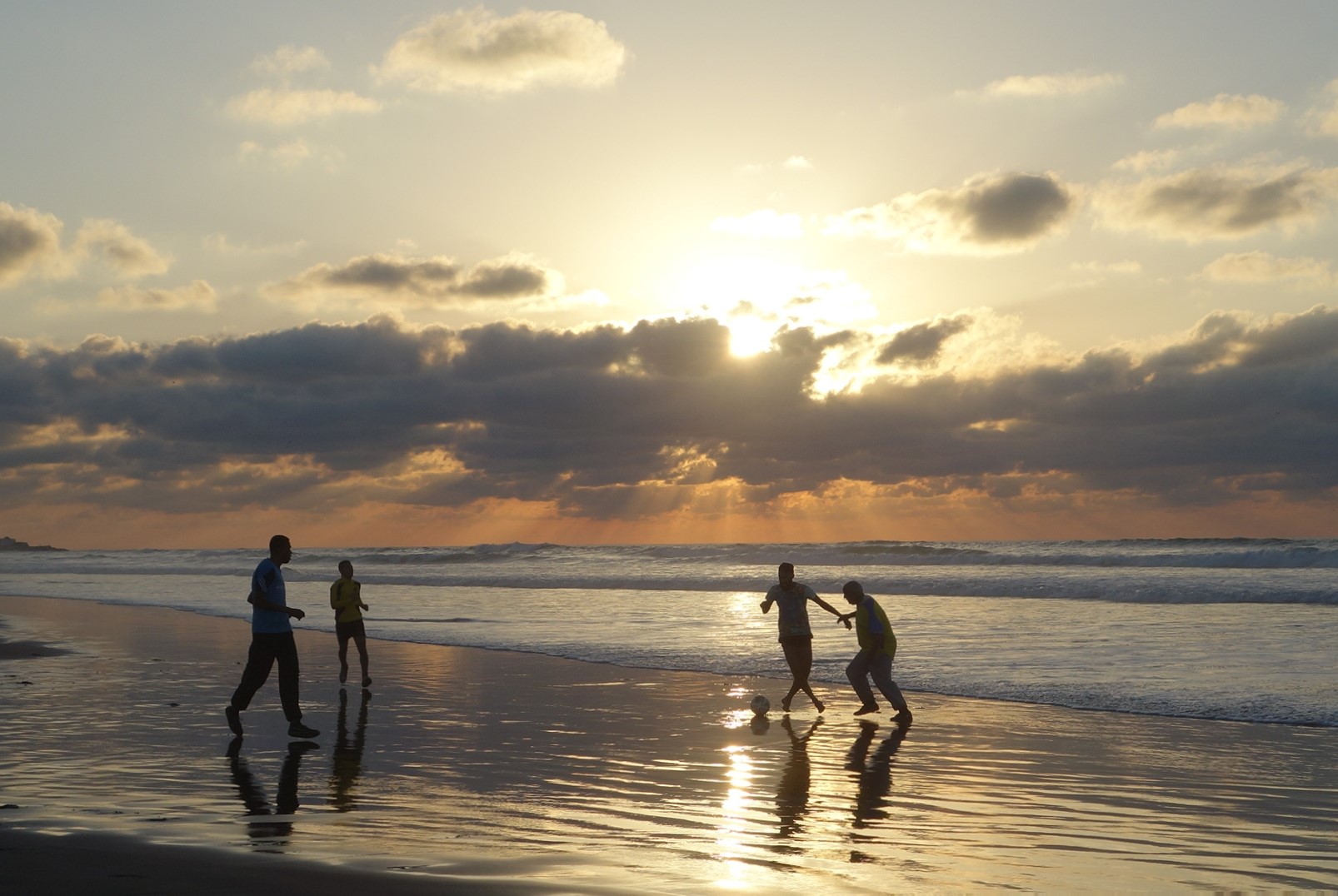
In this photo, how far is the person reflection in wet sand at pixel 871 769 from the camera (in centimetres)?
851

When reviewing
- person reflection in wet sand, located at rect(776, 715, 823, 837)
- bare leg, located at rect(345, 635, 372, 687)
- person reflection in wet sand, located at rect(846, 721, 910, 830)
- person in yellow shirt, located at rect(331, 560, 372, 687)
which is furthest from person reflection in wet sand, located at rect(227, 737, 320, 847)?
person in yellow shirt, located at rect(331, 560, 372, 687)

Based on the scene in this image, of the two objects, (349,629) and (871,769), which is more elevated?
(349,629)

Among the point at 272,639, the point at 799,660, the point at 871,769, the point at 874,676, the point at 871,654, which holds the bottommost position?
the point at 871,769

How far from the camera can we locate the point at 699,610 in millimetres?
32312

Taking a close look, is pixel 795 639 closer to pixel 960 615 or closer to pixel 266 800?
pixel 266 800

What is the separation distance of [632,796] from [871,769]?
263 cm

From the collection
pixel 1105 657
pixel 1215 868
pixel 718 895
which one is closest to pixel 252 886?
pixel 718 895

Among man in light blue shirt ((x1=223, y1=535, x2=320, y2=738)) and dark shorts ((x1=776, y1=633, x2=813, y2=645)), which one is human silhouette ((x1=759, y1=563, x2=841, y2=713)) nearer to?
dark shorts ((x1=776, y1=633, x2=813, y2=645))

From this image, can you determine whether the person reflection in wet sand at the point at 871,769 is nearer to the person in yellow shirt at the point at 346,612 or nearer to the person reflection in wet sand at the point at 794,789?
the person reflection in wet sand at the point at 794,789

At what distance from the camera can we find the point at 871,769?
1040cm

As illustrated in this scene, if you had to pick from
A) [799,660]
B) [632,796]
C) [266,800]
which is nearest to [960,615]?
[799,660]

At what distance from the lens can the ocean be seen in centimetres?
1688

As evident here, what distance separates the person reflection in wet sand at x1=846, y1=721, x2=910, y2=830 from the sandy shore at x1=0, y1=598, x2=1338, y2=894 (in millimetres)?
49

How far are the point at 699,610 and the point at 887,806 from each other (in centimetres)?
2367
